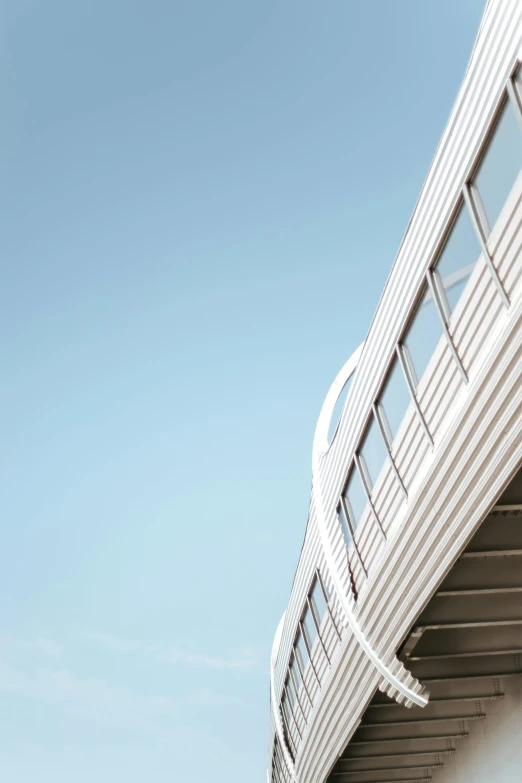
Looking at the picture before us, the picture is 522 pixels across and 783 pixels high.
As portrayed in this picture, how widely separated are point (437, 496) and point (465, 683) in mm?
6513

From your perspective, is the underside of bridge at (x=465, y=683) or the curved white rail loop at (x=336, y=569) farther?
the curved white rail loop at (x=336, y=569)

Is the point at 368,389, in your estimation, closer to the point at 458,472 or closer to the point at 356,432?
the point at 356,432

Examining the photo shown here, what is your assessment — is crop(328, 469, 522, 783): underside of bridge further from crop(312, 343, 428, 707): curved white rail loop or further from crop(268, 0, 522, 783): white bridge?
crop(312, 343, 428, 707): curved white rail loop

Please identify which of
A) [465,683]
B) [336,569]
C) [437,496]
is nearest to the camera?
[437,496]

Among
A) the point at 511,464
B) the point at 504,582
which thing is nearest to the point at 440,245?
the point at 511,464

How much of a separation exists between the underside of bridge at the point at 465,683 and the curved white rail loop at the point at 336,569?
1.26 feet

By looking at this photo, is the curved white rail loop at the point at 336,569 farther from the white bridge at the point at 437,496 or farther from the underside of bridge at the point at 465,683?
the underside of bridge at the point at 465,683

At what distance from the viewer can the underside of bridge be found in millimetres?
11031

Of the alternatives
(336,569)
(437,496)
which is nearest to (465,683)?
(336,569)

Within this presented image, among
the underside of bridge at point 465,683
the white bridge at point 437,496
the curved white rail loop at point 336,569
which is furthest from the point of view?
the curved white rail loop at point 336,569

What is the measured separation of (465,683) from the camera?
1412 centimetres

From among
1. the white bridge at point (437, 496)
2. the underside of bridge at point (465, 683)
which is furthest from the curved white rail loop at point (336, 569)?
the underside of bridge at point (465, 683)

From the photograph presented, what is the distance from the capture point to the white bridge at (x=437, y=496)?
745 centimetres

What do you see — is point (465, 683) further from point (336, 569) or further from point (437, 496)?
point (437, 496)
